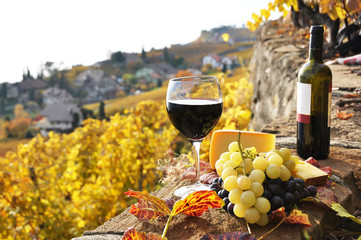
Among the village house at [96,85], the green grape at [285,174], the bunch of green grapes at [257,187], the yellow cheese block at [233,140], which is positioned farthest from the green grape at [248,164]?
the village house at [96,85]

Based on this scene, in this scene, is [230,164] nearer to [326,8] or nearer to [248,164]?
[248,164]

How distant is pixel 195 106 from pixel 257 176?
0.42 meters

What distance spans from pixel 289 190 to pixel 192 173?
523 mm

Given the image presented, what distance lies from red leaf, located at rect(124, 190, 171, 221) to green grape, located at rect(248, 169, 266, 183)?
0.97 feet

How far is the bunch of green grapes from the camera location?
3.60 feet

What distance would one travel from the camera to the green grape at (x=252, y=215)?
1.09m

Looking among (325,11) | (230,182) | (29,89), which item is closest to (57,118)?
(29,89)

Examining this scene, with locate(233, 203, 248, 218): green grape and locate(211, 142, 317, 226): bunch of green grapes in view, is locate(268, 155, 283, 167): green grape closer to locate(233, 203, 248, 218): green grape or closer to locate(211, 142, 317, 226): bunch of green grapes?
locate(211, 142, 317, 226): bunch of green grapes

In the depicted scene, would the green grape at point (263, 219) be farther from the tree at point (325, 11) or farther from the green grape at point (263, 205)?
the tree at point (325, 11)

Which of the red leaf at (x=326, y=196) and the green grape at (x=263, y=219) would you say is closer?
the green grape at (x=263, y=219)

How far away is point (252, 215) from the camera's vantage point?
1.09 metres

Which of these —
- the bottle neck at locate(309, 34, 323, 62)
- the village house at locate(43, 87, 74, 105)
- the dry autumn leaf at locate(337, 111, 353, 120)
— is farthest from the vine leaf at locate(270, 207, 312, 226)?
the village house at locate(43, 87, 74, 105)

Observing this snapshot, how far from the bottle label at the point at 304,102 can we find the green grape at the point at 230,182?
0.66 metres

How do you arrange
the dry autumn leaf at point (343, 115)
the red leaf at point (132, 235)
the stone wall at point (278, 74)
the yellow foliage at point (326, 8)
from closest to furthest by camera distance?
the red leaf at point (132, 235) → the dry autumn leaf at point (343, 115) → the yellow foliage at point (326, 8) → the stone wall at point (278, 74)
